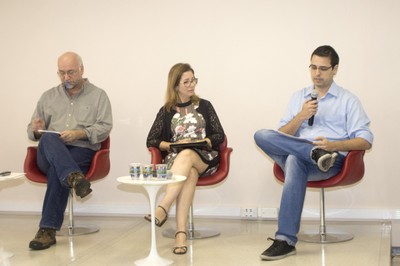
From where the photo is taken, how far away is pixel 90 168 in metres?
5.01

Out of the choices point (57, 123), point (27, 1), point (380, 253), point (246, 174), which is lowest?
point (380, 253)

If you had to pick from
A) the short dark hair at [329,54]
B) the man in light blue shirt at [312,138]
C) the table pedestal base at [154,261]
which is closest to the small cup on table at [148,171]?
the table pedestal base at [154,261]

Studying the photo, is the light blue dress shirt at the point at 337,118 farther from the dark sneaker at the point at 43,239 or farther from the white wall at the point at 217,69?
the dark sneaker at the point at 43,239

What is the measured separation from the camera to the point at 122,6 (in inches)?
235

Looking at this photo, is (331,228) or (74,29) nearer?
(331,228)

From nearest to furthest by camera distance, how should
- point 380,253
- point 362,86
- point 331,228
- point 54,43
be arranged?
point 380,253 < point 331,228 < point 362,86 < point 54,43

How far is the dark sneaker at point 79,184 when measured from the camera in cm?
444

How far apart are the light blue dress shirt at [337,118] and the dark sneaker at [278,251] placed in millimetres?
841

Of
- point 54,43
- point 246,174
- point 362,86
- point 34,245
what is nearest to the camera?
point 34,245

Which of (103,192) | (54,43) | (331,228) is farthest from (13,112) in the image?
(331,228)

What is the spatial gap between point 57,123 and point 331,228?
2290 millimetres

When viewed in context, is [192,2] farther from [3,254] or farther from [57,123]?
[3,254]

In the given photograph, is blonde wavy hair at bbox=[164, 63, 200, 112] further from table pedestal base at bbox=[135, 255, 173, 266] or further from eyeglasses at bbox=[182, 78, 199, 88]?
table pedestal base at bbox=[135, 255, 173, 266]

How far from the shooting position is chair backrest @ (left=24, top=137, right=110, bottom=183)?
4.97 meters
